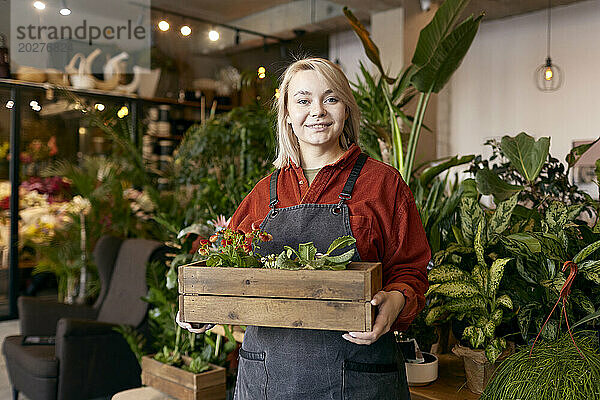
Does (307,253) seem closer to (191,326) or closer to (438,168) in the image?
(191,326)

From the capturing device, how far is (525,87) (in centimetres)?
564

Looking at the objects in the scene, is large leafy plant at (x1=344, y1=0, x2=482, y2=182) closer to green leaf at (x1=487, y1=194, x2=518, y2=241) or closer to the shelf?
green leaf at (x1=487, y1=194, x2=518, y2=241)

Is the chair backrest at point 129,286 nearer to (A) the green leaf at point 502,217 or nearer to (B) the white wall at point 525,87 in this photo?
(A) the green leaf at point 502,217

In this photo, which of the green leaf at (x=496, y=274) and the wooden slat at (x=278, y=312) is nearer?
the wooden slat at (x=278, y=312)

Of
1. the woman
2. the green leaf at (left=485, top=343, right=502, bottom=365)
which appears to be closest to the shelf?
the woman

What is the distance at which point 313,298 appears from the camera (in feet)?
4.02

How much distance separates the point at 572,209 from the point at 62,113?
2.45m

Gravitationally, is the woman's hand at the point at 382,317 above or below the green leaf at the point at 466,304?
above

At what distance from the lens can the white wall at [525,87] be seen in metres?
5.22

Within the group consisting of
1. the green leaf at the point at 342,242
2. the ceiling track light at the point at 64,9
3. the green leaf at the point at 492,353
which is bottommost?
the green leaf at the point at 492,353

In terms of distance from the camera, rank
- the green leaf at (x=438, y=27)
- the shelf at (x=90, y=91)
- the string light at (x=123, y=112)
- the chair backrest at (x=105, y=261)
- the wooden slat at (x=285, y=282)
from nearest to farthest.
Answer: the wooden slat at (x=285, y=282) → the shelf at (x=90, y=91) → the green leaf at (x=438, y=27) → the string light at (x=123, y=112) → the chair backrest at (x=105, y=261)

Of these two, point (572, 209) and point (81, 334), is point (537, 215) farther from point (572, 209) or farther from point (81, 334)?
point (81, 334)

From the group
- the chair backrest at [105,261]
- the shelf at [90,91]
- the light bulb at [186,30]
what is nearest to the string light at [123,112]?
the shelf at [90,91]

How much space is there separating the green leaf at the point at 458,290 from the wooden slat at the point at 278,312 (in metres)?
0.70
